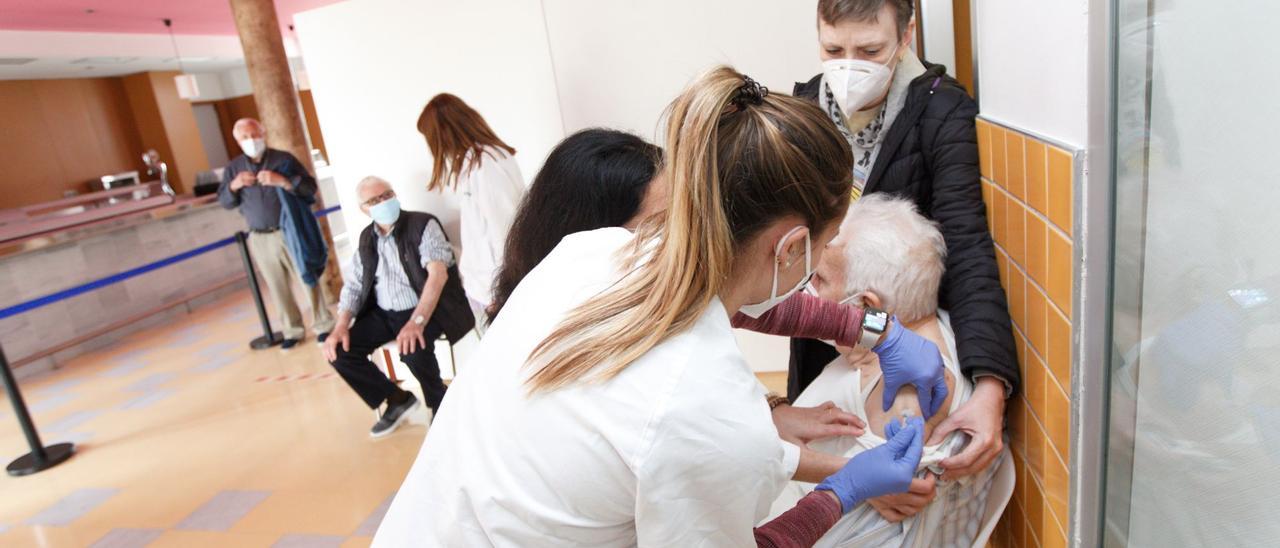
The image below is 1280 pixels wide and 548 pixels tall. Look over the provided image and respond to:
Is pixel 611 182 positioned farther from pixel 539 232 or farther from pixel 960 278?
pixel 960 278

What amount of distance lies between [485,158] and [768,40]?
1.38m

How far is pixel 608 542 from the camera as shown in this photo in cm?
98

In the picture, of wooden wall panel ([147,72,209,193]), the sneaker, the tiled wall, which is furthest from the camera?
wooden wall panel ([147,72,209,193])

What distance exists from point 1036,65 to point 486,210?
259cm

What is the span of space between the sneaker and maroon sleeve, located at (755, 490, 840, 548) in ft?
9.82

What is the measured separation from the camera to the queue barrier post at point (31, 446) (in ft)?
12.5

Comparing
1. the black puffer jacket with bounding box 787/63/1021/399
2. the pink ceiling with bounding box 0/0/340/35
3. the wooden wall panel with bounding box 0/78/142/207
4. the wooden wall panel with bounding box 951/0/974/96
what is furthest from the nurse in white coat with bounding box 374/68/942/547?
the wooden wall panel with bounding box 0/78/142/207

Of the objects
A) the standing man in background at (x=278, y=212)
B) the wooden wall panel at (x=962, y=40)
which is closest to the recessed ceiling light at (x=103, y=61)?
the standing man in background at (x=278, y=212)

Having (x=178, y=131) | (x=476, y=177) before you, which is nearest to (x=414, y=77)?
(x=476, y=177)

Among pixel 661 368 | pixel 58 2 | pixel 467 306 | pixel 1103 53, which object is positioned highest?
pixel 58 2

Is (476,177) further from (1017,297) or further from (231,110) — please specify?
(231,110)

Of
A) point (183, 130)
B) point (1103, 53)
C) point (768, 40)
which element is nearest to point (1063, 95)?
point (1103, 53)

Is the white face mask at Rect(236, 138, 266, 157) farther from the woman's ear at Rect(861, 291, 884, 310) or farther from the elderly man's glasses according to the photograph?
the woman's ear at Rect(861, 291, 884, 310)

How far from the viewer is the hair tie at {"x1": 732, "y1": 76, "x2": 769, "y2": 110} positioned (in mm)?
937
